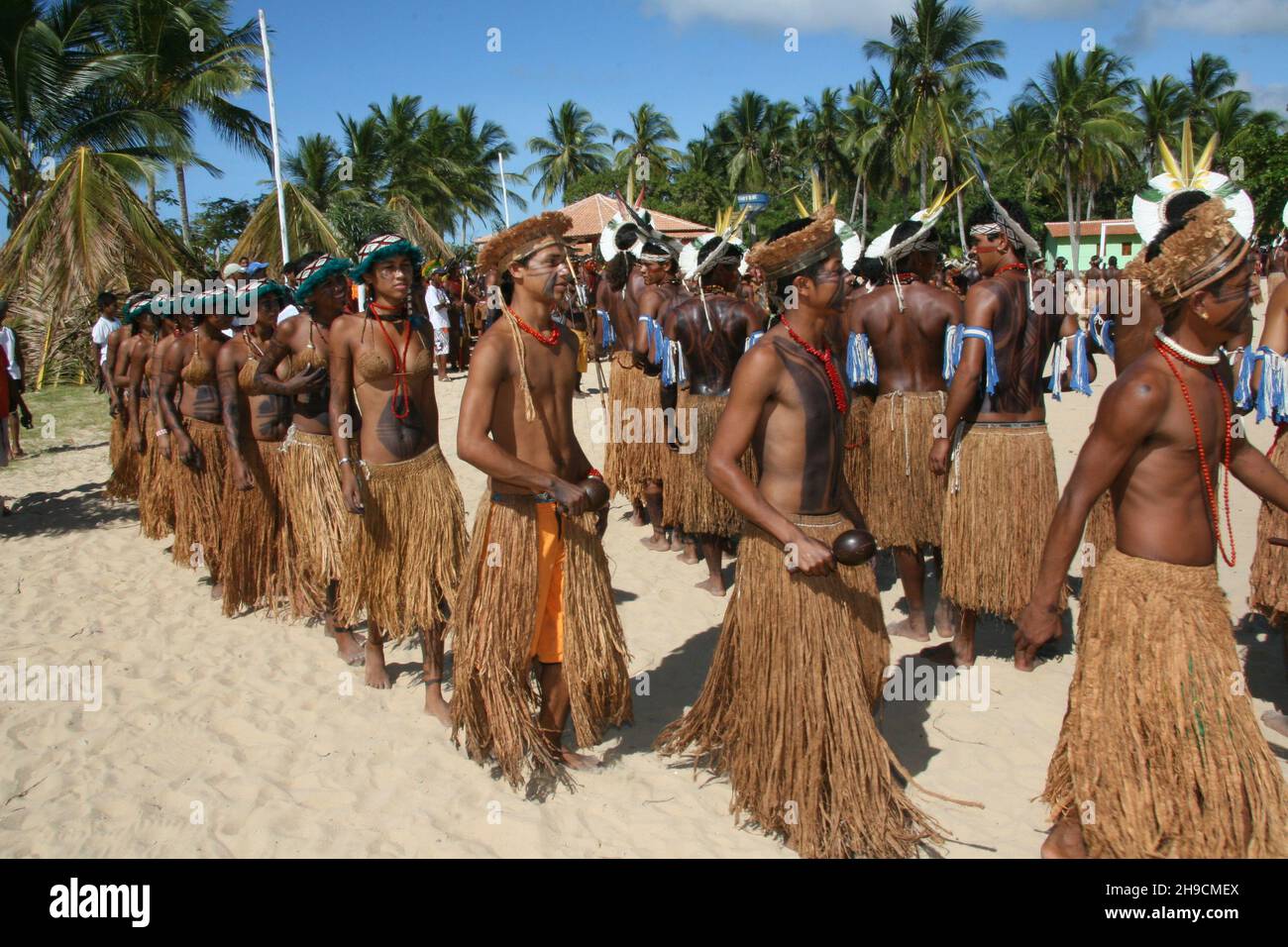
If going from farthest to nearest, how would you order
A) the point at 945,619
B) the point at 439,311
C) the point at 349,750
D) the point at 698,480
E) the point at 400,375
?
the point at 439,311 → the point at 698,480 → the point at 945,619 → the point at 400,375 → the point at 349,750

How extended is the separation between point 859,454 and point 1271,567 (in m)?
2.15

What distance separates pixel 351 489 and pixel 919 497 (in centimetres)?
289

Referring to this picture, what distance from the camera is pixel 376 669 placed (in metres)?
4.60

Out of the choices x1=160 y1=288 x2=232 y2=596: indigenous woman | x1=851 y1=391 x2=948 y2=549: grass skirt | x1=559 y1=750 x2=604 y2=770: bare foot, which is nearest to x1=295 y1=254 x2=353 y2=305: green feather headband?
x1=160 y1=288 x2=232 y2=596: indigenous woman

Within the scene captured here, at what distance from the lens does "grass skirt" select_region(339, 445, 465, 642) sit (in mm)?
4219

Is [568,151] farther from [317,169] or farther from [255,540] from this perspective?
[255,540]

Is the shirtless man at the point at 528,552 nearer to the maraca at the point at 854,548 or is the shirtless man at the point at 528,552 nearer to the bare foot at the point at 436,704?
the bare foot at the point at 436,704

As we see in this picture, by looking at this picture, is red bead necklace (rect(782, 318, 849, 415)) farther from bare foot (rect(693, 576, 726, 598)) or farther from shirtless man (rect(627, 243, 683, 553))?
shirtless man (rect(627, 243, 683, 553))

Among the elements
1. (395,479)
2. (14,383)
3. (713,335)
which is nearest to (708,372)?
(713,335)

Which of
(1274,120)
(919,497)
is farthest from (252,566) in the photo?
(1274,120)

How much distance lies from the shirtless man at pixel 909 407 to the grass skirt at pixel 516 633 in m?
1.94

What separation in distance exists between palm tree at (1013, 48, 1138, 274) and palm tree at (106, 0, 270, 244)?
28936 millimetres

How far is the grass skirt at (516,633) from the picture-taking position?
345 centimetres
